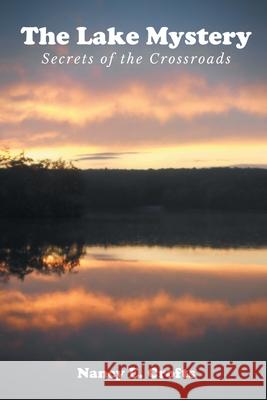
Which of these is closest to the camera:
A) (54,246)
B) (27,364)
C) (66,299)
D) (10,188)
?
(27,364)

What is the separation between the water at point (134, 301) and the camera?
543 cm

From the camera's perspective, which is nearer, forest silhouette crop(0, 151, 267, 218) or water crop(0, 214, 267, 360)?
water crop(0, 214, 267, 360)

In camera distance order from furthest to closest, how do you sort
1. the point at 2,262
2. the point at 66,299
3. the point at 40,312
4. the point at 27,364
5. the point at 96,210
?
1. the point at 96,210
2. the point at 2,262
3. the point at 66,299
4. the point at 40,312
5. the point at 27,364

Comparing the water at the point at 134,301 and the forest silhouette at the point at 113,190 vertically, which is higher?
the forest silhouette at the point at 113,190

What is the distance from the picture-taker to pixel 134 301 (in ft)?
25.4

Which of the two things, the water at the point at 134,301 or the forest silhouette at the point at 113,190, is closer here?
the water at the point at 134,301

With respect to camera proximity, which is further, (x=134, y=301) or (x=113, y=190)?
(x=113, y=190)

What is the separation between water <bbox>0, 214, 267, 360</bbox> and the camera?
17.8 ft

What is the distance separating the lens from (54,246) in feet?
48.2

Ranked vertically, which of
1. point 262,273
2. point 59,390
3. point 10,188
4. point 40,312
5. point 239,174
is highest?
point 239,174

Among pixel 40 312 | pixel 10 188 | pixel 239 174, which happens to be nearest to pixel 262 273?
pixel 40 312

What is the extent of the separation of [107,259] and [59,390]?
7.58 m

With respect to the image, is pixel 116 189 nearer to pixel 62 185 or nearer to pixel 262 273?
pixel 62 185

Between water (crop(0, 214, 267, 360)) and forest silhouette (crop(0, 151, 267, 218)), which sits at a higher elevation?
forest silhouette (crop(0, 151, 267, 218))
